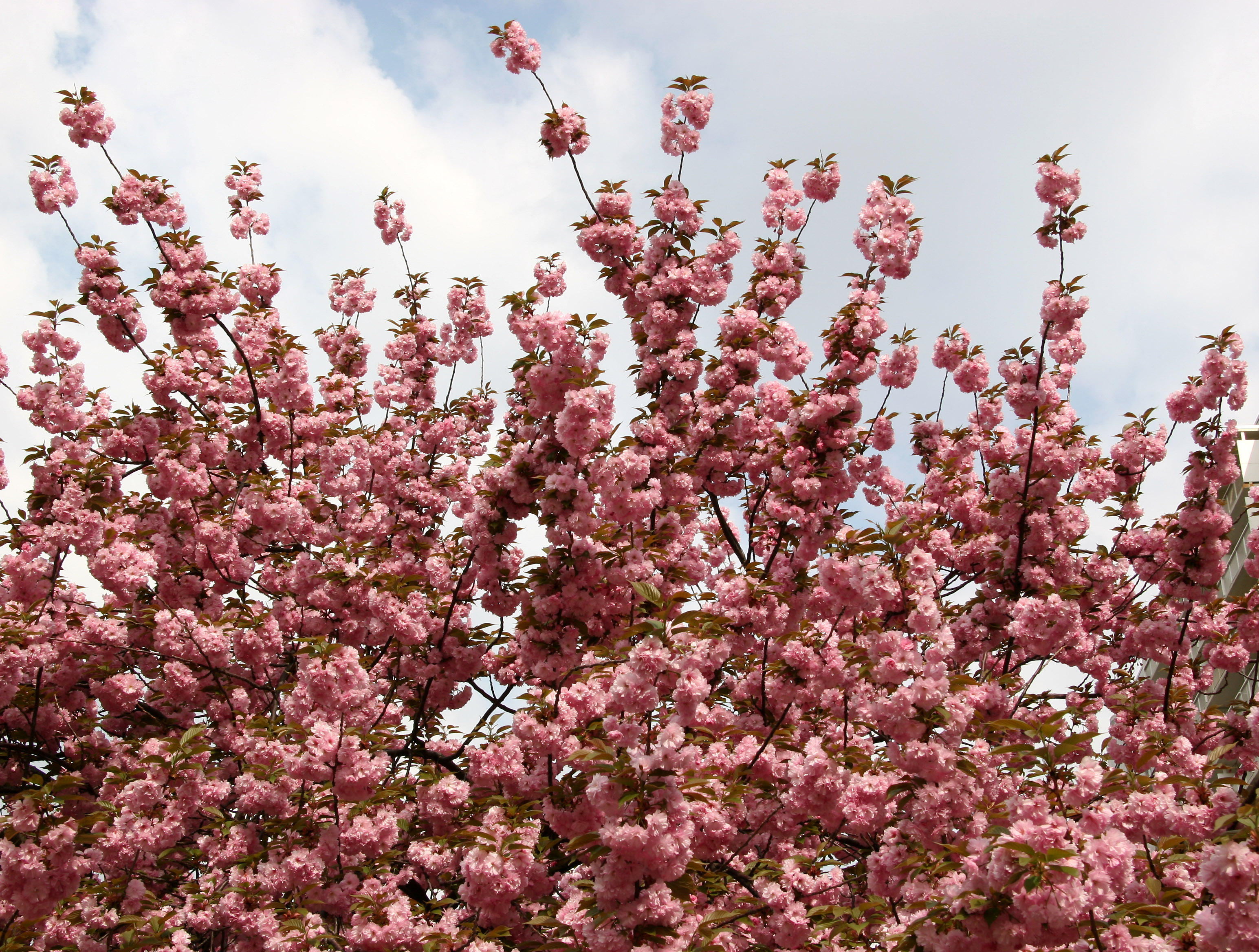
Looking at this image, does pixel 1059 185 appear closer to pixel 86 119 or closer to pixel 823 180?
pixel 823 180

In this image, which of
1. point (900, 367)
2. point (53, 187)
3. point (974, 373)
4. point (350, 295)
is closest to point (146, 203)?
point (53, 187)

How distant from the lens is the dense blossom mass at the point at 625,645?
4.11 meters

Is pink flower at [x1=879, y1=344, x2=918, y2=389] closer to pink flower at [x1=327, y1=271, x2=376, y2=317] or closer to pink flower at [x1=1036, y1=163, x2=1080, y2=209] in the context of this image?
pink flower at [x1=1036, y1=163, x2=1080, y2=209]

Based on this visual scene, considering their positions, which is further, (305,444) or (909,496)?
(909,496)

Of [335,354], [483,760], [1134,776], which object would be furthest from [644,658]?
[335,354]

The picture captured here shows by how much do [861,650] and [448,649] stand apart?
343 centimetres

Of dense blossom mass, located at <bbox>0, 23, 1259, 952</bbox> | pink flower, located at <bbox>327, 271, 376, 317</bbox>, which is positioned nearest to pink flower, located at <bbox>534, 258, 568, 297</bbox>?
dense blossom mass, located at <bbox>0, 23, 1259, 952</bbox>

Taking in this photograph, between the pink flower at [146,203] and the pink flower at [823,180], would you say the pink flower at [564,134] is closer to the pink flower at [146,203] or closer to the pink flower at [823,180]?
the pink flower at [823,180]

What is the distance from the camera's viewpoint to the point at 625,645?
5023mm

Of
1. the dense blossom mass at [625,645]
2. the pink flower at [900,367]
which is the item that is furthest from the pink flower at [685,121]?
the pink flower at [900,367]

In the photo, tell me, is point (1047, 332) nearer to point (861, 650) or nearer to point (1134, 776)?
point (861, 650)

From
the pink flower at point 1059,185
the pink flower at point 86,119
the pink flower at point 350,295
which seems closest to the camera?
the pink flower at point 1059,185

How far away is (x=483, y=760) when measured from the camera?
541 centimetres

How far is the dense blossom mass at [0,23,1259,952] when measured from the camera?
4.11m
